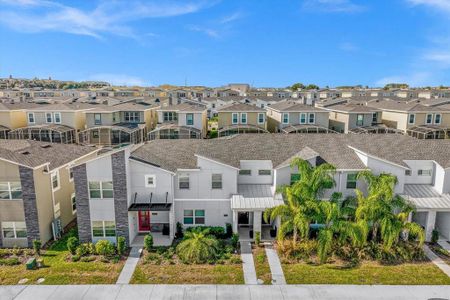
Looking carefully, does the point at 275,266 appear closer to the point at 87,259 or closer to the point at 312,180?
the point at 312,180

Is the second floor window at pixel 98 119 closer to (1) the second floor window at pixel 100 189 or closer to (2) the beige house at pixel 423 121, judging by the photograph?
(1) the second floor window at pixel 100 189

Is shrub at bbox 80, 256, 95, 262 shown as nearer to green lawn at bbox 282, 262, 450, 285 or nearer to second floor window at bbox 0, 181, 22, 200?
second floor window at bbox 0, 181, 22, 200

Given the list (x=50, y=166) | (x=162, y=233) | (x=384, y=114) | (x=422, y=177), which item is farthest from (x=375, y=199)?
(x=384, y=114)

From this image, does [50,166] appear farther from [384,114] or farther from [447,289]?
[384,114]

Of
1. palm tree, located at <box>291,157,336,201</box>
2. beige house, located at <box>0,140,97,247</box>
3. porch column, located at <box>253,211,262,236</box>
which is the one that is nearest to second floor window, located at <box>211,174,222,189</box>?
porch column, located at <box>253,211,262,236</box>

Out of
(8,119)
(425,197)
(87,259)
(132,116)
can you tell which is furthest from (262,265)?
(8,119)
